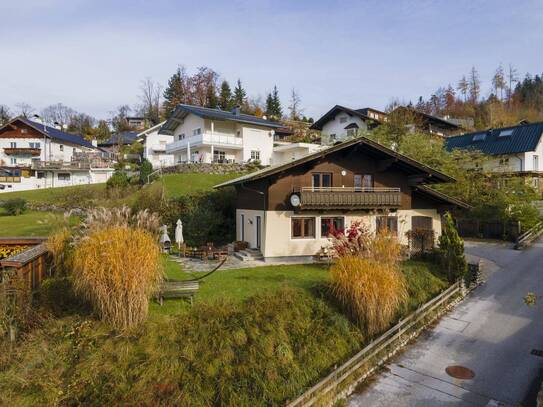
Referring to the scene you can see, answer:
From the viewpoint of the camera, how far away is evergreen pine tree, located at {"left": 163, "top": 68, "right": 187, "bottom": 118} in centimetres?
6531

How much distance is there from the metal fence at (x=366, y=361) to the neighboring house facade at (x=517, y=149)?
92.6ft

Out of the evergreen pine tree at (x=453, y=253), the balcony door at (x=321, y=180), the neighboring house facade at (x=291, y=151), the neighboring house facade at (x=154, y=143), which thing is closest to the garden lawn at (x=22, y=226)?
the balcony door at (x=321, y=180)

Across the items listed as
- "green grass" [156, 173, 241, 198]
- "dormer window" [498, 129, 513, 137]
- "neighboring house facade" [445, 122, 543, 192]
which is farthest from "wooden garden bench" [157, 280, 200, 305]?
"dormer window" [498, 129, 513, 137]

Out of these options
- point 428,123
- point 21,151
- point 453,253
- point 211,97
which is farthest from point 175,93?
point 453,253

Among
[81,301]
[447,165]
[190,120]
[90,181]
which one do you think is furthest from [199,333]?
[90,181]

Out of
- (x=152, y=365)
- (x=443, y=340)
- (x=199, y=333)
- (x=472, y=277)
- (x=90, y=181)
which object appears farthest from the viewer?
(x=90, y=181)

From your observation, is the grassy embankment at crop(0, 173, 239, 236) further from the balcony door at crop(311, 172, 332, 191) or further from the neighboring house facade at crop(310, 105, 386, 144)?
the neighboring house facade at crop(310, 105, 386, 144)

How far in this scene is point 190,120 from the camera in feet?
134

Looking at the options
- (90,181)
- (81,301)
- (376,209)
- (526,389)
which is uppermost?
(90,181)

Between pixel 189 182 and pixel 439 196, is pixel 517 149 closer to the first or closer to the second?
pixel 439 196

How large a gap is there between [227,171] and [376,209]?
2102 cm

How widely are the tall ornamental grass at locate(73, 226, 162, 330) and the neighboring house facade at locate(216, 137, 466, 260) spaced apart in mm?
8459

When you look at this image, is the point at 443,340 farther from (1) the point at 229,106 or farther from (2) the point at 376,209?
(1) the point at 229,106

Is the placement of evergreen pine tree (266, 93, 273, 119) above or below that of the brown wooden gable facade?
above
